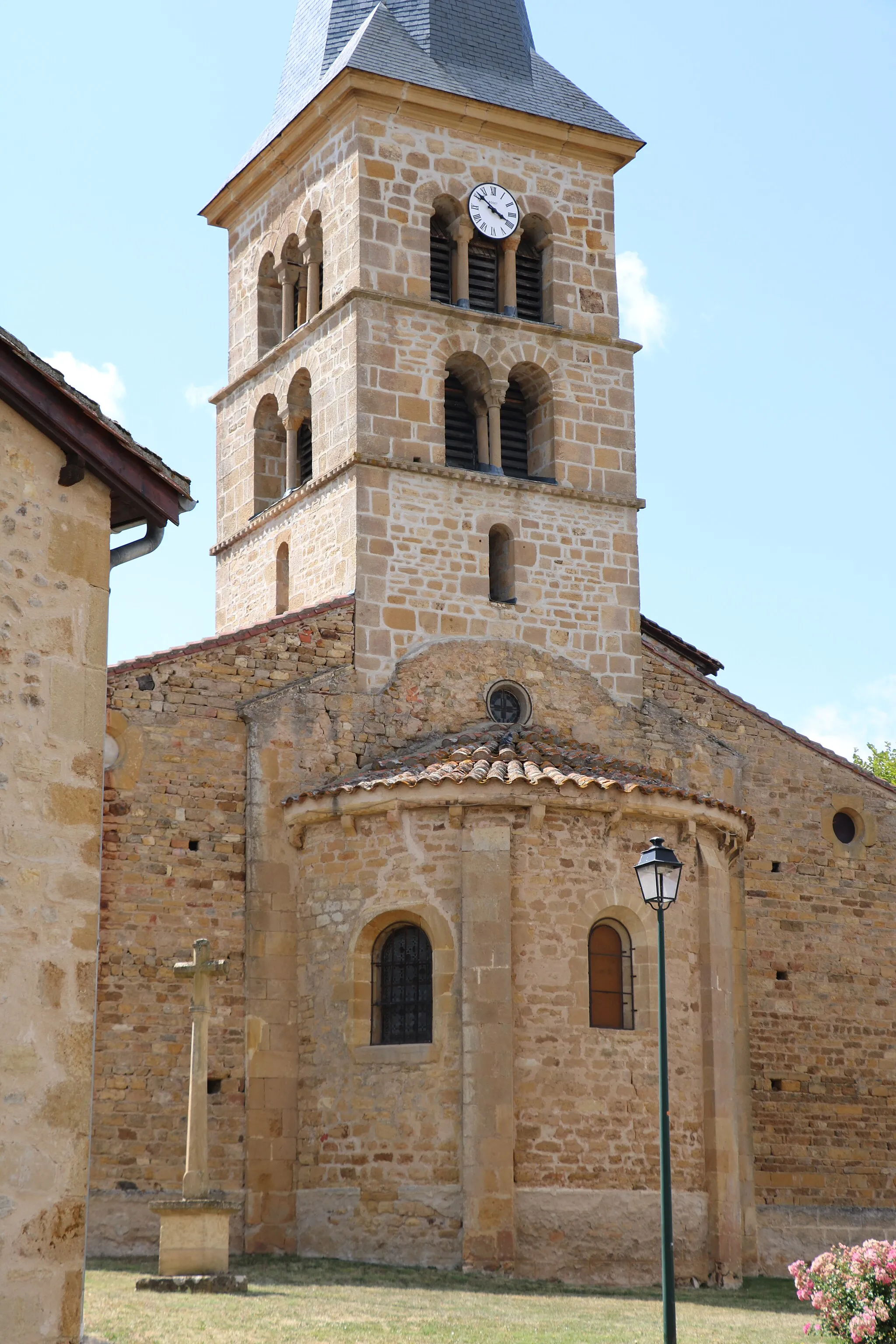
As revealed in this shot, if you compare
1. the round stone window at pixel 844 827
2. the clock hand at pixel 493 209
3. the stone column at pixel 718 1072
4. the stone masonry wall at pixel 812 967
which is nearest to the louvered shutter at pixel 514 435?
the clock hand at pixel 493 209

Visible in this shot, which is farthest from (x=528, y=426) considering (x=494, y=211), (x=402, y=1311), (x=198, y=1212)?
(x=402, y=1311)

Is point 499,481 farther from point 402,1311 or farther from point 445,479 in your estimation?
point 402,1311

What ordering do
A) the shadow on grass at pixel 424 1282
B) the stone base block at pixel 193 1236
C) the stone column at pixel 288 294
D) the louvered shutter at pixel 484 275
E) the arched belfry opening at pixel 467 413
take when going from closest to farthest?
1. the stone base block at pixel 193 1236
2. the shadow on grass at pixel 424 1282
3. the arched belfry opening at pixel 467 413
4. the louvered shutter at pixel 484 275
5. the stone column at pixel 288 294

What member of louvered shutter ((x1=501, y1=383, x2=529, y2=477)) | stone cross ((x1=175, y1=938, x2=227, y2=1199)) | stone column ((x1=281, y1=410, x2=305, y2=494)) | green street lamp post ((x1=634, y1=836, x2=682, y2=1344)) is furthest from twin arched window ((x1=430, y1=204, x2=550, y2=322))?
green street lamp post ((x1=634, y1=836, x2=682, y2=1344))

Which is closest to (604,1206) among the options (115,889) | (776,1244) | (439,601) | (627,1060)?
(627,1060)

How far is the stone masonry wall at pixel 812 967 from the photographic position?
2261 cm

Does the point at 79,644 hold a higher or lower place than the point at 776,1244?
higher

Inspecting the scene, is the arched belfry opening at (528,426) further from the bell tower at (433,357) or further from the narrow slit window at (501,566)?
the narrow slit window at (501,566)

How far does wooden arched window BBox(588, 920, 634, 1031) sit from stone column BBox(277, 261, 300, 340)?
32.1 feet

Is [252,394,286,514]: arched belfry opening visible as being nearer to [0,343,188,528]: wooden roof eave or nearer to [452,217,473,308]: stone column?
[452,217,473,308]: stone column

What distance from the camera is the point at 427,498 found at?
22766 millimetres

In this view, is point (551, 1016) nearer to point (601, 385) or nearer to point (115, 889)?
point (115, 889)

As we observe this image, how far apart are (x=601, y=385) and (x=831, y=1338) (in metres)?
13.6

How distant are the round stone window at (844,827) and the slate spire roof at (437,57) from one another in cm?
941
